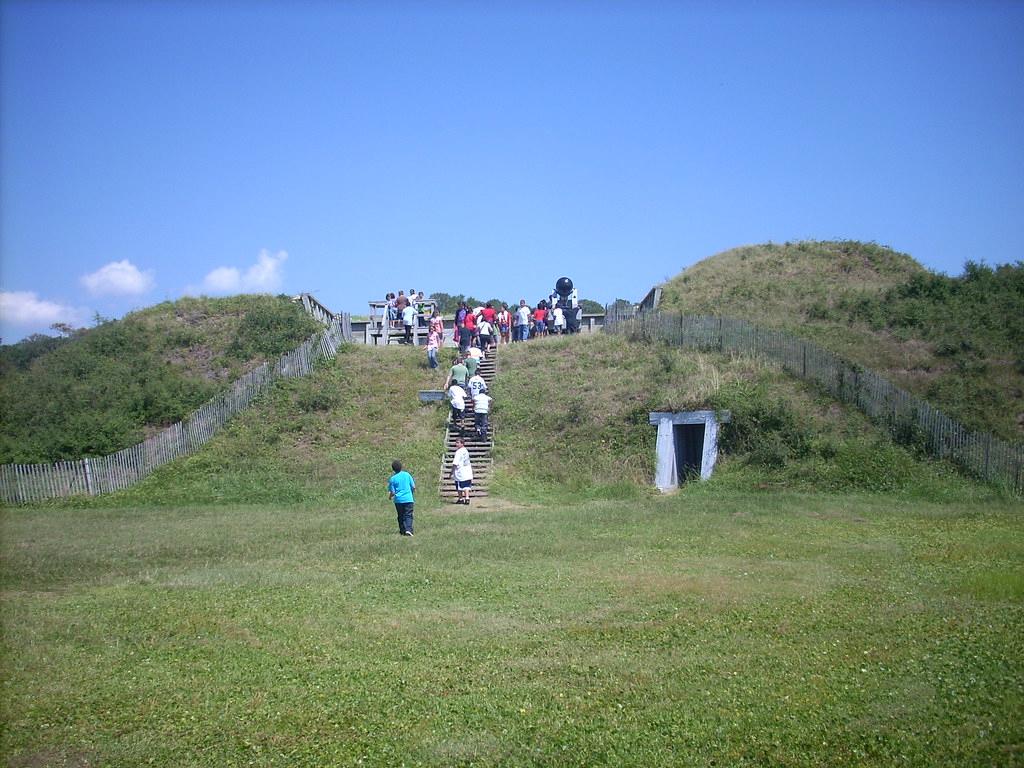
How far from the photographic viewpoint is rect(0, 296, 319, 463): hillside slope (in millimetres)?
25422

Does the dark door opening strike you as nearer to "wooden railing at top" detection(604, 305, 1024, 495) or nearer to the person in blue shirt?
"wooden railing at top" detection(604, 305, 1024, 495)

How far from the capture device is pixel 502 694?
25.8 feet

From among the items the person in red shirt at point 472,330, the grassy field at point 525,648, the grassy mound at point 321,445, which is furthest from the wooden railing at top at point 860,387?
the grassy mound at point 321,445

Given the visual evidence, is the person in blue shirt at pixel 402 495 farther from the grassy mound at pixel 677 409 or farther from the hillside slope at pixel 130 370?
the hillside slope at pixel 130 370

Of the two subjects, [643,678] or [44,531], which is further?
[44,531]

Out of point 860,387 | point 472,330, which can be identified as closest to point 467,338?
point 472,330

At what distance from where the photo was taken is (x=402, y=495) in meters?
16.3

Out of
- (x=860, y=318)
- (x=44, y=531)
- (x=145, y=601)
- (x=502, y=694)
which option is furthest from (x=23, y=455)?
(x=860, y=318)

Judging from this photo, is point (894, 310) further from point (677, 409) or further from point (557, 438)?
point (557, 438)

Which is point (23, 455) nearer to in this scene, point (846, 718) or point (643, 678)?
point (643, 678)

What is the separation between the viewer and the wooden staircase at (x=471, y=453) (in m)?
23.0

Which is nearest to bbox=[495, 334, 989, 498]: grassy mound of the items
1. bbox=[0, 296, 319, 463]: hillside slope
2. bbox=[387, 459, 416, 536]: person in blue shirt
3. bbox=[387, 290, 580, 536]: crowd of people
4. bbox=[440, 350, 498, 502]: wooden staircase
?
bbox=[440, 350, 498, 502]: wooden staircase

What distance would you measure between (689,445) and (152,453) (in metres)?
15.6

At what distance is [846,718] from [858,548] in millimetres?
7954
